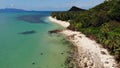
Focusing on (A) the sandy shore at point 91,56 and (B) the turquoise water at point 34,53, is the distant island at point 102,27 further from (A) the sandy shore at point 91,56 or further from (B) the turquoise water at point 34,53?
(B) the turquoise water at point 34,53

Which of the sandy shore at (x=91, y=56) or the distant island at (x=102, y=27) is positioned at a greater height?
the distant island at (x=102, y=27)

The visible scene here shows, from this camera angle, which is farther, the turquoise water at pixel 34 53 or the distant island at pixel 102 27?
the distant island at pixel 102 27

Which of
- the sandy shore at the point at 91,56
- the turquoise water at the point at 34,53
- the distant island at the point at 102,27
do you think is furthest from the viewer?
the distant island at the point at 102,27

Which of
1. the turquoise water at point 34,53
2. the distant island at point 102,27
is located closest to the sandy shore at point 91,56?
the distant island at point 102,27

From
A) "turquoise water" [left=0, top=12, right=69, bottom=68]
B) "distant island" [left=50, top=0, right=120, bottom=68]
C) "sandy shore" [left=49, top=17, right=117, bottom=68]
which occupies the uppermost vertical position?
"distant island" [left=50, top=0, right=120, bottom=68]

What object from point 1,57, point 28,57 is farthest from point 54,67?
point 1,57

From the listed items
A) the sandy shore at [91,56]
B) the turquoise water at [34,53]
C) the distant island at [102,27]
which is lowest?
the turquoise water at [34,53]

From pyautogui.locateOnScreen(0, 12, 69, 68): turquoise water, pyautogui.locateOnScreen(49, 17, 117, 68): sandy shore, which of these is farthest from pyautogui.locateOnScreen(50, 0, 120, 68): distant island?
pyautogui.locateOnScreen(0, 12, 69, 68): turquoise water

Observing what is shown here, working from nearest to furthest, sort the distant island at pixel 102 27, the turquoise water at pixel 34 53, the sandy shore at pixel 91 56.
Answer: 1. the sandy shore at pixel 91 56
2. the turquoise water at pixel 34 53
3. the distant island at pixel 102 27

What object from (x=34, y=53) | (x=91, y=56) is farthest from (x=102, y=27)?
(x=34, y=53)

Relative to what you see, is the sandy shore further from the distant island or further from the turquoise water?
the turquoise water

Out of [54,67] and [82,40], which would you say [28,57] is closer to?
[54,67]
